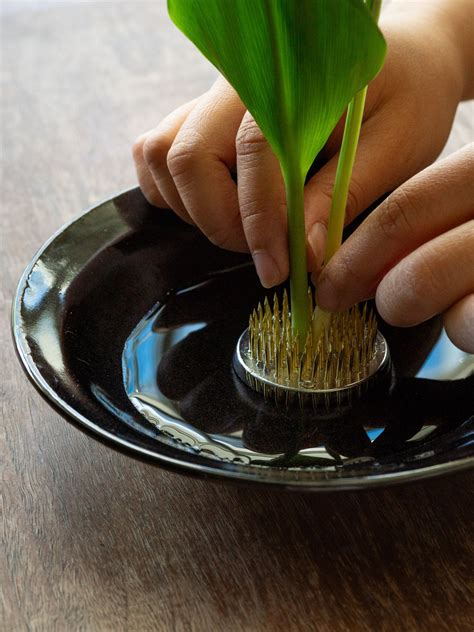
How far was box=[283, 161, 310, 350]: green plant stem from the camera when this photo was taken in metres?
0.33

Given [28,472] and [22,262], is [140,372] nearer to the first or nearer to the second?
[28,472]

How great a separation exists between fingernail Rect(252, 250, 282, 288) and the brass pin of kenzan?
0.02m

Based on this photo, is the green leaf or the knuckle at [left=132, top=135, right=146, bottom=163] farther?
the knuckle at [left=132, top=135, right=146, bottom=163]

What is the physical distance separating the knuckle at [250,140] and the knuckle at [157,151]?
69 millimetres

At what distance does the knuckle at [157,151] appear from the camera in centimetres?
44

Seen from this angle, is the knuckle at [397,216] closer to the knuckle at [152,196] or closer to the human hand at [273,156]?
the human hand at [273,156]


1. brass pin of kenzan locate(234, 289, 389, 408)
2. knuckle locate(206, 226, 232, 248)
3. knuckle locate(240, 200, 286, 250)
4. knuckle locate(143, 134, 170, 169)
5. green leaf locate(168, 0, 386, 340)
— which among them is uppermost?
green leaf locate(168, 0, 386, 340)

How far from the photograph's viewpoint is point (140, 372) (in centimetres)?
40

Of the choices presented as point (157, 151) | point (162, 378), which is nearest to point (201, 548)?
point (162, 378)

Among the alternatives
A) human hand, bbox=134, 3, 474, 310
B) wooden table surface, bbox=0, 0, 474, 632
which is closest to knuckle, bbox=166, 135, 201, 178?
human hand, bbox=134, 3, 474, 310

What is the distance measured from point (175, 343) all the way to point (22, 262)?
6.1 inches

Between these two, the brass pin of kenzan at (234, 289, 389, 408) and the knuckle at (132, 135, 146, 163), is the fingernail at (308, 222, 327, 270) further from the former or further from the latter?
the knuckle at (132, 135, 146, 163)

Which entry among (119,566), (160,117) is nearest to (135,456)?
(119,566)

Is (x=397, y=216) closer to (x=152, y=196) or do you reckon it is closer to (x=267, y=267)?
(x=267, y=267)
